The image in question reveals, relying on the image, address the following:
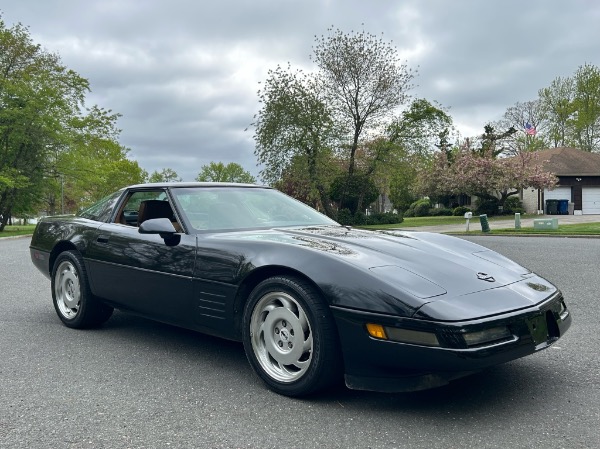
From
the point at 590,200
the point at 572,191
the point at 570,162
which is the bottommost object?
the point at 590,200

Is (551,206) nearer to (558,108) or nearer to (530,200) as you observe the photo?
(530,200)

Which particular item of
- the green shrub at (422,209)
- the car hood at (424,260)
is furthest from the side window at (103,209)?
the green shrub at (422,209)

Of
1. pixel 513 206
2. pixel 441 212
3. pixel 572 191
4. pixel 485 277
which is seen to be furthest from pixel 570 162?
pixel 485 277

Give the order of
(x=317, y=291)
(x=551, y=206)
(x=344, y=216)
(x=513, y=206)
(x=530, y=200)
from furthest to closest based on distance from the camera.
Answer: (x=530, y=200), (x=551, y=206), (x=513, y=206), (x=344, y=216), (x=317, y=291)

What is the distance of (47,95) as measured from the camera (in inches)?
1236

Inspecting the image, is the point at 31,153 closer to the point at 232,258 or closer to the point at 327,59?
the point at 327,59

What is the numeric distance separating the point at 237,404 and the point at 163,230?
136cm

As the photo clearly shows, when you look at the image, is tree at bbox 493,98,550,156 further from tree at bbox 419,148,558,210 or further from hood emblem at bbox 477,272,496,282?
hood emblem at bbox 477,272,496,282

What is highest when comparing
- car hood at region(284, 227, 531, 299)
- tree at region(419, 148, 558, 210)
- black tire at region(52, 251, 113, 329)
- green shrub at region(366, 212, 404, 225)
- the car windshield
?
tree at region(419, 148, 558, 210)

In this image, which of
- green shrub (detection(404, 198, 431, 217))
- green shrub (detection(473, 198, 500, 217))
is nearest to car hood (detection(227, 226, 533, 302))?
green shrub (detection(473, 198, 500, 217))

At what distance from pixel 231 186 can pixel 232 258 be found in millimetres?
1413

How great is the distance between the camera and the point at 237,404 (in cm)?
313

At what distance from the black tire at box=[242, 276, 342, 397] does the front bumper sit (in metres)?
0.10

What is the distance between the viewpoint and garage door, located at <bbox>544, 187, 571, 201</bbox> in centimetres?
4253
